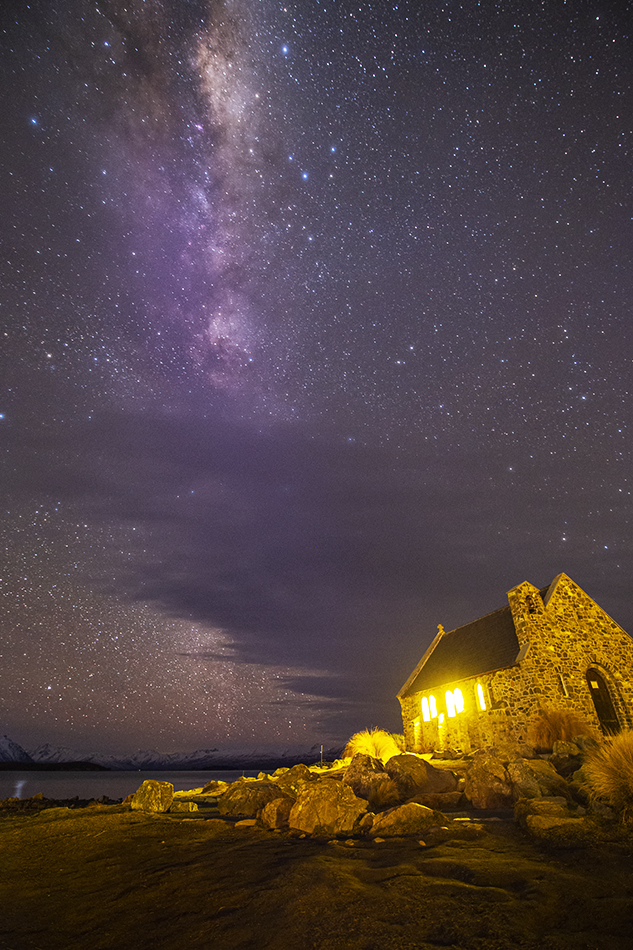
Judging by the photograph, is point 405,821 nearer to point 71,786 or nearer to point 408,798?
point 408,798

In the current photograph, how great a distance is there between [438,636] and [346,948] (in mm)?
37732

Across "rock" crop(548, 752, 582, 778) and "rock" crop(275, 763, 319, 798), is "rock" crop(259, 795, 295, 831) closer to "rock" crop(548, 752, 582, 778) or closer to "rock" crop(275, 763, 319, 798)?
"rock" crop(275, 763, 319, 798)

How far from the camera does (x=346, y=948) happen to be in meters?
4.72

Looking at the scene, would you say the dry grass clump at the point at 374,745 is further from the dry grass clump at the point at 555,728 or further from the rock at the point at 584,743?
the rock at the point at 584,743

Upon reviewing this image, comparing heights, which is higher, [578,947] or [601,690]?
[601,690]

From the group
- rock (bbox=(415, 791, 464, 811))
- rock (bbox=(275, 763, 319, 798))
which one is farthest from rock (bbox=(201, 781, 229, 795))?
rock (bbox=(415, 791, 464, 811))

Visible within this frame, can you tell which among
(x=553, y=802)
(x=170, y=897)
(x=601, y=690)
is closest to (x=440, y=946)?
(x=170, y=897)

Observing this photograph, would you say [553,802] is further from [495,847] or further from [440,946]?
[440,946]

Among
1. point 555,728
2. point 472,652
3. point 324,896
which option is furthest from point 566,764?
point 472,652

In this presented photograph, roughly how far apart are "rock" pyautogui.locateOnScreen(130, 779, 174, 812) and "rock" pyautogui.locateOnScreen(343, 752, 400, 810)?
6.68 meters

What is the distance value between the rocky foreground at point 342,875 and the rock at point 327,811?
1.3 inches

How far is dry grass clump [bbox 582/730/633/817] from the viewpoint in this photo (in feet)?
28.9

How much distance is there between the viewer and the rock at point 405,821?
9.72m

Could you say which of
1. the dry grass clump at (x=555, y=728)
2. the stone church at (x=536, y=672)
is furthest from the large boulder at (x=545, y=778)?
the stone church at (x=536, y=672)
